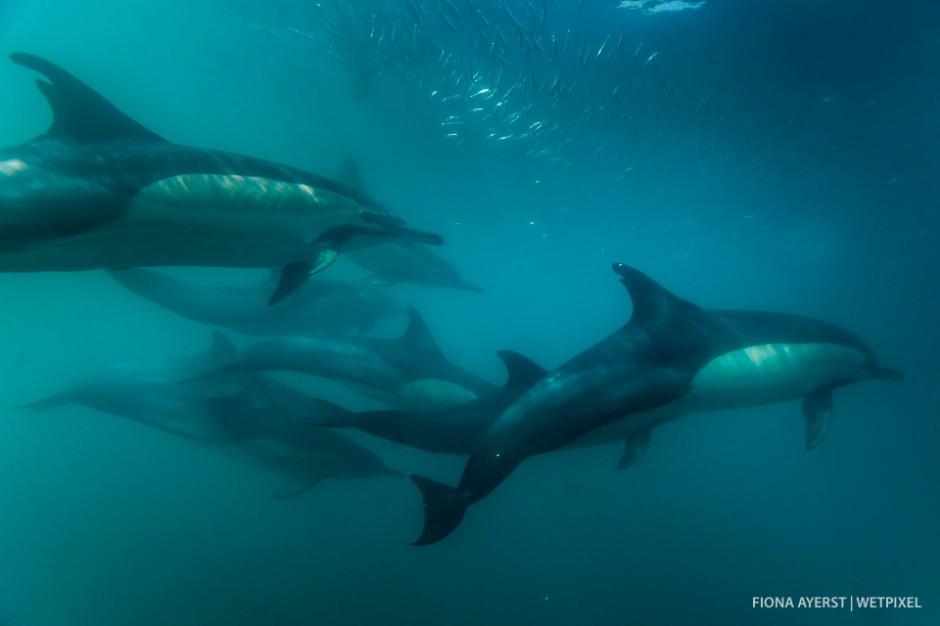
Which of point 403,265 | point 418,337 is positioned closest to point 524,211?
point 403,265

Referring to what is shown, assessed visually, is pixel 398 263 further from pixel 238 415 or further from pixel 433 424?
pixel 433 424

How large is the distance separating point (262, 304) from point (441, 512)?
312 inches

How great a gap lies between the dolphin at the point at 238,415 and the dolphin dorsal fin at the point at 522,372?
412 cm

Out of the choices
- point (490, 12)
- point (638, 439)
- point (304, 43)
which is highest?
point (304, 43)

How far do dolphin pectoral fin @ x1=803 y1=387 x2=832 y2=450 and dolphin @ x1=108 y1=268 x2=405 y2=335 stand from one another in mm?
8643

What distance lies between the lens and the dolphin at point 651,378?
14.1ft

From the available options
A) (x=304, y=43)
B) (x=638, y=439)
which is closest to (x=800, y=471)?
(x=638, y=439)

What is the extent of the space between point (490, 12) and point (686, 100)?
6.61 m

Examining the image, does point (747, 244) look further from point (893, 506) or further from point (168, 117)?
point (168, 117)

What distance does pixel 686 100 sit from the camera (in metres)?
16.0

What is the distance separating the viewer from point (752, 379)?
19.1 feet

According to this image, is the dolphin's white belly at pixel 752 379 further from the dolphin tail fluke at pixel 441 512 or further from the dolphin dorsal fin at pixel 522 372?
the dolphin tail fluke at pixel 441 512

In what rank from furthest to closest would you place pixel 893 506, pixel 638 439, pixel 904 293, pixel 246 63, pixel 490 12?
1. pixel 904 293
2. pixel 893 506
3. pixel 246 63
4. pixel 490 12
5. pixel 638 439

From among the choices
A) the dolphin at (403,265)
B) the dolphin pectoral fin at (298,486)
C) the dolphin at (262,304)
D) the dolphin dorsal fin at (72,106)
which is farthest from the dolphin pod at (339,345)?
the dolphin at (403,265)
